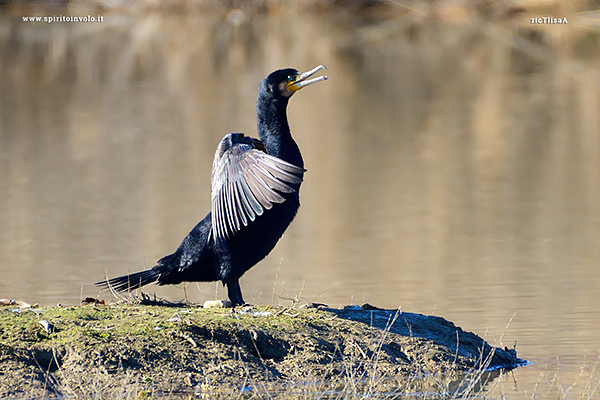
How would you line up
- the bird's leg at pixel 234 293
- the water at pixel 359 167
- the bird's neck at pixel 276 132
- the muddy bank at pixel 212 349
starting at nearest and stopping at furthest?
the muddy bank at pixel 212 349
the bird's leg at pixel 234 293
the bird's neck at pixel 276 132
the water at pixel 359 167

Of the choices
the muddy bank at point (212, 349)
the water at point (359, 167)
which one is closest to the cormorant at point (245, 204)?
the muddy bank at point (212, 349)

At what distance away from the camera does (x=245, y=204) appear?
20.1 feet

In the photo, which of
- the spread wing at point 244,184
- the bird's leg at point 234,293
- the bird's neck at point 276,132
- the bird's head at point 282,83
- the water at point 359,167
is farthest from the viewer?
the water at point 359,167

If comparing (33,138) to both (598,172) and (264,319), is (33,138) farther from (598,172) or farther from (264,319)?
(264,319)

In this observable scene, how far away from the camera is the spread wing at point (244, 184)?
6.01 metres

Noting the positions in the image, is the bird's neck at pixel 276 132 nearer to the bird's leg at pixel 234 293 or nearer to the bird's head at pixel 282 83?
the bird's head at pixel 282 83

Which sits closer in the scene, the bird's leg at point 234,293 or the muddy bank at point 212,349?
the muddy bank at point 212,349

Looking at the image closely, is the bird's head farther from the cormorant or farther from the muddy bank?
the muddy bank

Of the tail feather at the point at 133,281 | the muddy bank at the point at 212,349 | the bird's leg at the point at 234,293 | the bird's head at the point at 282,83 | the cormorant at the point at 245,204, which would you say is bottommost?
the muddy bank at the point at 212,349

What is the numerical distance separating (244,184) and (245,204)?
0.37 feet

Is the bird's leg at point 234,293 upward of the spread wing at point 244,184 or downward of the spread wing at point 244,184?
downward

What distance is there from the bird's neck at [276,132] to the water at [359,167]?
4.75 feet

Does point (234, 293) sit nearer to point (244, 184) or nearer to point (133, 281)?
point (133, 281)

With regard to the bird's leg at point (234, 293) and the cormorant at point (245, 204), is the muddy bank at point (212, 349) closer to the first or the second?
the bird's leg at point (234, 293)
